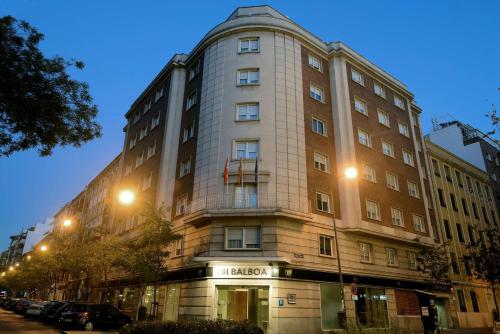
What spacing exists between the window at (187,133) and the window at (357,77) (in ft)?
51.2

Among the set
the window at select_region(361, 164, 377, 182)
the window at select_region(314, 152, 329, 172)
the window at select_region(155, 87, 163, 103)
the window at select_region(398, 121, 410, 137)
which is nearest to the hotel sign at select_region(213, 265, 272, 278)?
the window at select_region(314, 152, 329, 172)

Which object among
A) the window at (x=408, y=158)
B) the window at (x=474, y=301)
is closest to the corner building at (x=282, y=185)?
the window at (x=408, y=158)

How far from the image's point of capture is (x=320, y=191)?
2609cm

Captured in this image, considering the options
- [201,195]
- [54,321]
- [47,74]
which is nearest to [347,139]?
[201,195]

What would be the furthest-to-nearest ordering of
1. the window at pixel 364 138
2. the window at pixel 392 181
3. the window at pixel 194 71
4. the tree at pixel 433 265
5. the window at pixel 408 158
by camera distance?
the window at pixel 408 158
the window at pixel 194 71
the window at pixel 392 181
the window at pixel 364 138
the tree at pixel 433 265

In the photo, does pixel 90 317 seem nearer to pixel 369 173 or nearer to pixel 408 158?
pixel 369 173

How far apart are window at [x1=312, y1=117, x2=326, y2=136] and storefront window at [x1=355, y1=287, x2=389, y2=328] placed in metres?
12.1

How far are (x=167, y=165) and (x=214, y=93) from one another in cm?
757

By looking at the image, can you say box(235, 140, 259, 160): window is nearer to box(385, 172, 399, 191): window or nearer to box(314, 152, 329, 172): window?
box(314, 152, 329, 172): window

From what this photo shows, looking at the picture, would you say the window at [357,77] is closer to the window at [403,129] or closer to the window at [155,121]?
the window at [403,129]

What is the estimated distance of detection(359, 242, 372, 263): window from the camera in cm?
2666

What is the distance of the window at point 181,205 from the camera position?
1059 inches

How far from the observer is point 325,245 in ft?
81.7

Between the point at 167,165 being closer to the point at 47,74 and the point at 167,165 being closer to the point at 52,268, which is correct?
the point at 47,74
